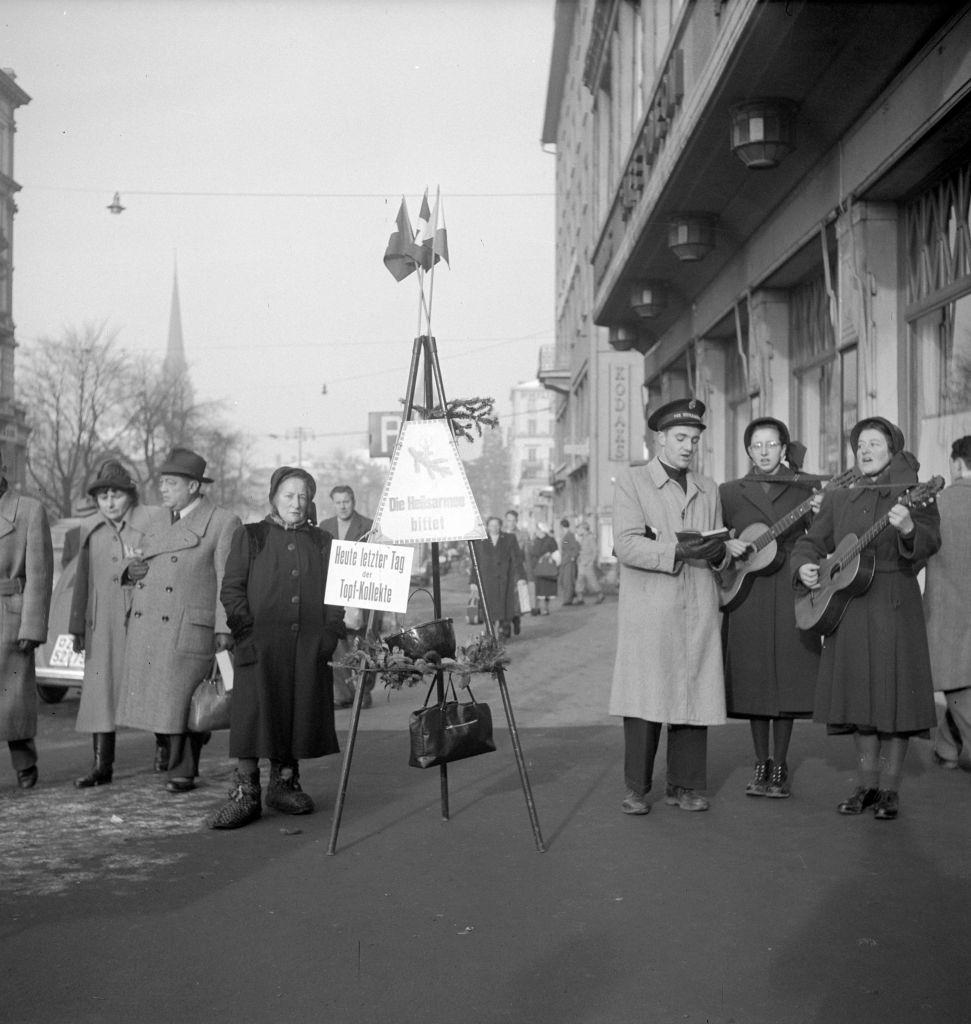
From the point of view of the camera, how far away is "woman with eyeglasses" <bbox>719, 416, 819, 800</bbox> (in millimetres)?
7137

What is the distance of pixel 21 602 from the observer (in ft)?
26.3

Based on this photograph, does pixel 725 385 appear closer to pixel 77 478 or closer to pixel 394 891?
pixel 394 891

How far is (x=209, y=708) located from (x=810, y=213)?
8.85 meters

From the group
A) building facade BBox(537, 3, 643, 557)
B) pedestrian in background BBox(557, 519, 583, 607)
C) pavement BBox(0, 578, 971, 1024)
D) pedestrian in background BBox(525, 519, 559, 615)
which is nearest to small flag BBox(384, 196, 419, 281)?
pavement BBox(0, 578, 971, 1024)

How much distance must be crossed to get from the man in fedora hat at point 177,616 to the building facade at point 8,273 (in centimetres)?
4786

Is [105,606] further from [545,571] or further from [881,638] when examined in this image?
[545,571]

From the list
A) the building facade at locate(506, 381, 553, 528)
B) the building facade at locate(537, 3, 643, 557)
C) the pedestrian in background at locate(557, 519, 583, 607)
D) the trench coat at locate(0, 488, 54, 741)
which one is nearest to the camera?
the trench coat at locate(0, 488, 54, 741)

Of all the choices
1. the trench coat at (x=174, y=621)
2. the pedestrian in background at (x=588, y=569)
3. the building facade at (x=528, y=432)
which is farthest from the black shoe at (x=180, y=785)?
the building facade at (x=528, y=432)

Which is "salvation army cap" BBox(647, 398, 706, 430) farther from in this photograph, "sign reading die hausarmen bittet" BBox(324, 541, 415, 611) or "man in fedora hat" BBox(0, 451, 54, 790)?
"man in fedora hat" BBox(0, 451, 54, 790)

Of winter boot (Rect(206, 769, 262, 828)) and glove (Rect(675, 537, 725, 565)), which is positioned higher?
glove (Rect(675, 537, 725, 565))

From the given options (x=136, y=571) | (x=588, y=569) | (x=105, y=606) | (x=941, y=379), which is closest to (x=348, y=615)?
(x=105, y=606)

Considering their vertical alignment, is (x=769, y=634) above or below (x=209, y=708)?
above

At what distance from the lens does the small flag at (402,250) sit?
22.9ft

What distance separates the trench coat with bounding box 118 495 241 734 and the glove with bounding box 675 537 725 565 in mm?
2827
